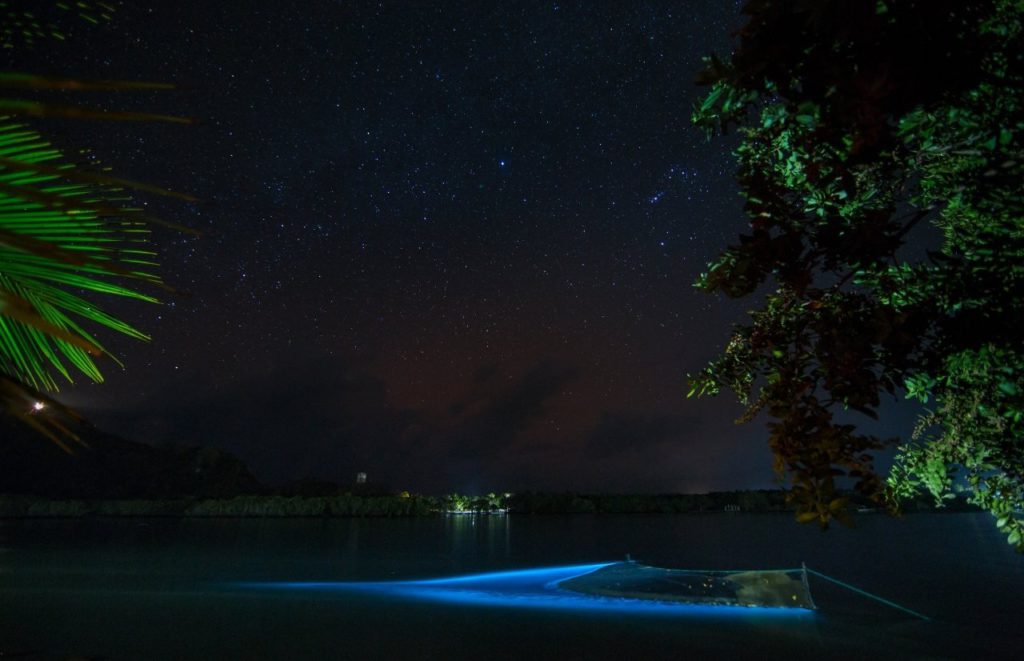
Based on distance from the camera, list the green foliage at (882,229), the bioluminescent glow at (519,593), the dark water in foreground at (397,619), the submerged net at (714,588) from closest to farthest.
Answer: the green foliage at (882,229) < the dark water in foreground at (397,619) < the bioluminescent glow at (519,593) < the submerged net at (714,588)

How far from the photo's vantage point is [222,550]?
39656mm

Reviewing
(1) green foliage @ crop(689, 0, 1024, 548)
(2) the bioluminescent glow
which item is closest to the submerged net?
(2) the bioluminescent glow

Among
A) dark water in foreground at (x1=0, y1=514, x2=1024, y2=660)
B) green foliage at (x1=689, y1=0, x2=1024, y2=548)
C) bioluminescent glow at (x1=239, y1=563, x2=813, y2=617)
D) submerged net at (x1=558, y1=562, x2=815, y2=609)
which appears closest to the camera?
green foliage at (x1=689, y1=0, x2=1024, y2=548)

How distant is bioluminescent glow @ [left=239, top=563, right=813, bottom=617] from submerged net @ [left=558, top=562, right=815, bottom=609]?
267mm

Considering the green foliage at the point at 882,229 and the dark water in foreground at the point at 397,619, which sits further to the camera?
the dark water in foreground at the point at 397,619

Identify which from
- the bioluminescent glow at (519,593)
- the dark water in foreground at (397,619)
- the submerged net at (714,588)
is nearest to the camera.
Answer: the dark water in foreground at (397,619)

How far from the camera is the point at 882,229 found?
3070 mm

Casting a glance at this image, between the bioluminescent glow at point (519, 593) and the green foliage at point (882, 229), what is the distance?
52.5 feet

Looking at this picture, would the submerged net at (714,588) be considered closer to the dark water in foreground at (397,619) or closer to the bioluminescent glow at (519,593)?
the bioluminescent glow at (519,593)

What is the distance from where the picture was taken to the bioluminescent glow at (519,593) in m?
18.2

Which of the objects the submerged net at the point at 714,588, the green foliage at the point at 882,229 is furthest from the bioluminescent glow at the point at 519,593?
the green foliage at the point at 882,229

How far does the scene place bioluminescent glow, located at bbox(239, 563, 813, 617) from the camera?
1819cm

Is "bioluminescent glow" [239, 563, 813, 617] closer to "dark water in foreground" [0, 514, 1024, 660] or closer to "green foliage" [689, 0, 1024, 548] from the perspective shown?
"dark water in foreground" [0, 514, 1024, 660]

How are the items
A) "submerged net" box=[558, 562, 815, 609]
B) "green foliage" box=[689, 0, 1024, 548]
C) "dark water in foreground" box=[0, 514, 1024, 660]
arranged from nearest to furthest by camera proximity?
"green foliage" box=[689, 0, 1024, 548] → "dark water in foreground" box=[0, 514, 1024, 660] → "submerged net" box=[558, 562, 815, 609]
